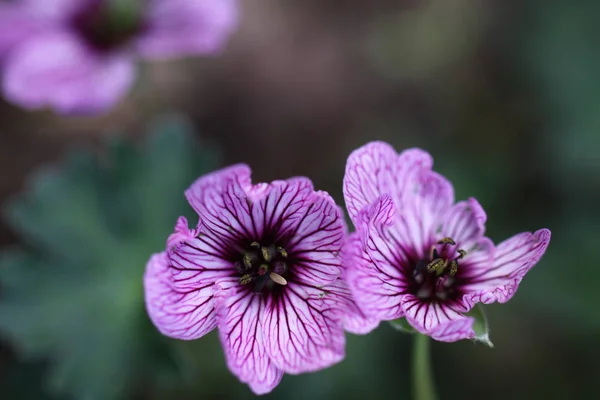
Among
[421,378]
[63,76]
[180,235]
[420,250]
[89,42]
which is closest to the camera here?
[180,235]

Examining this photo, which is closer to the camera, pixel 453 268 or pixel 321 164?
pixel 453 268

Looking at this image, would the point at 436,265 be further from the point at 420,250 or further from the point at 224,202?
the point at 224,202

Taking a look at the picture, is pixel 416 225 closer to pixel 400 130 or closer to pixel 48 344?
pixel 48 344

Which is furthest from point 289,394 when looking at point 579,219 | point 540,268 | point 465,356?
point 579,219

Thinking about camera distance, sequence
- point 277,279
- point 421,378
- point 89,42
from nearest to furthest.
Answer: point 277,279, point 421,378, point 89,42

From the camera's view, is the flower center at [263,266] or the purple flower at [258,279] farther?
the flower center at [263,266]

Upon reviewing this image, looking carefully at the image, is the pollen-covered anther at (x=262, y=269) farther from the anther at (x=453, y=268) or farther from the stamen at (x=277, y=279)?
the anther at (x=453, y=268)

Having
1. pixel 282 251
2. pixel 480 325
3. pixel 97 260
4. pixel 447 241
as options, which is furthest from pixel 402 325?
pixel 97 260

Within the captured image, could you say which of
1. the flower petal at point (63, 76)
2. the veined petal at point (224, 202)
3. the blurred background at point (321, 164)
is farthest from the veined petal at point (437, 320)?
the flower petal at point (63, 76)
